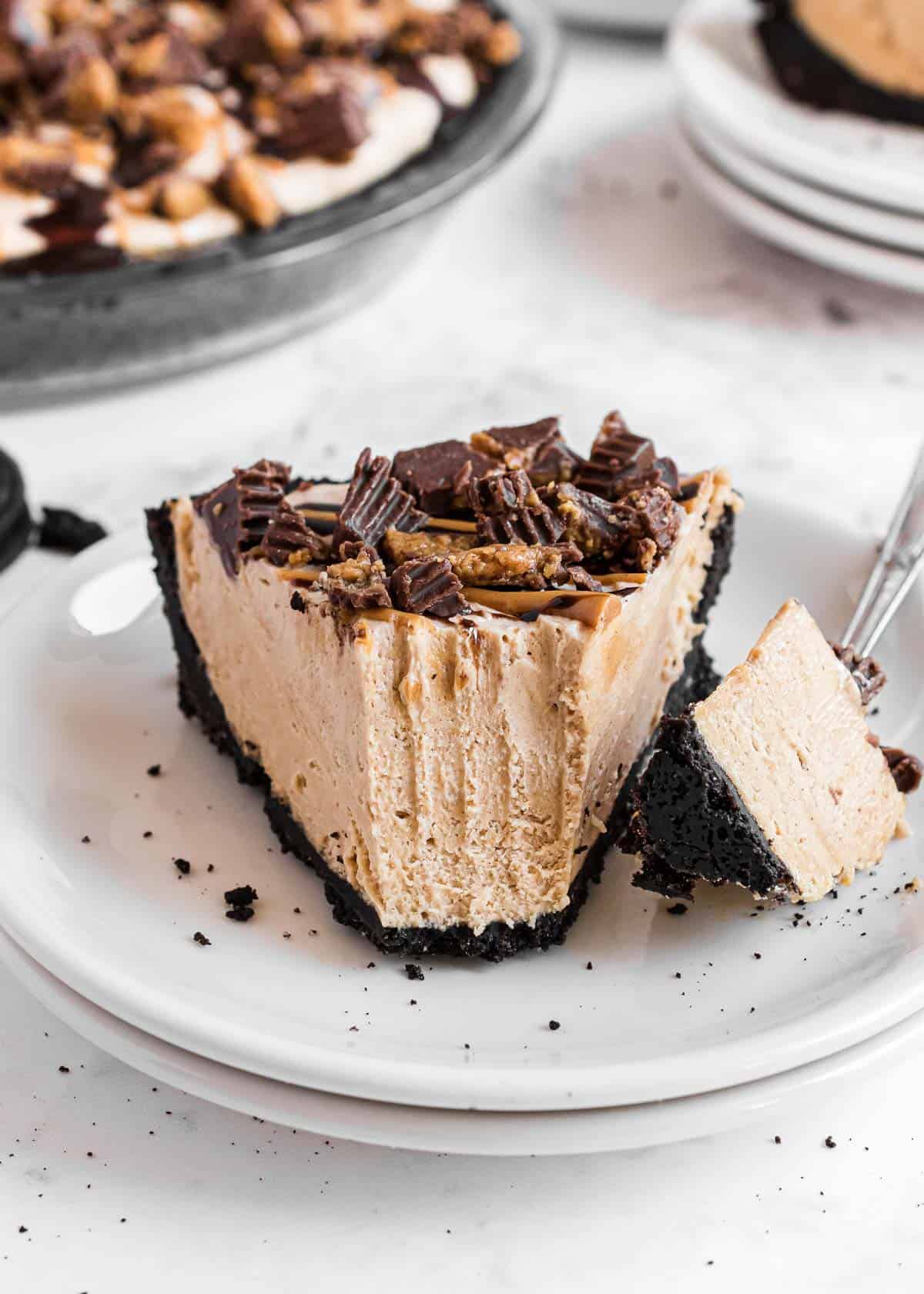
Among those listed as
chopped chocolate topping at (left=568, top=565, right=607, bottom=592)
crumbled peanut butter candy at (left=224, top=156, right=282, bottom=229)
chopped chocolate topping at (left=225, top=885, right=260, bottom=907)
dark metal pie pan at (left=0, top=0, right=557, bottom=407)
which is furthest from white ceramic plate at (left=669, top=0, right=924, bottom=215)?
chopped chocolate topping at (left=225, top=885, right=260, bottom=907)

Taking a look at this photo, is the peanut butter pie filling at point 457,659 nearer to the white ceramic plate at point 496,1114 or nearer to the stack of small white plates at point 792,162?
the white ceramic plate at point 496,1114

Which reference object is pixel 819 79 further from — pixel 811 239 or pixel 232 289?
pixel 232 289

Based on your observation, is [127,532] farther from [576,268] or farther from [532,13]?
[532,13]

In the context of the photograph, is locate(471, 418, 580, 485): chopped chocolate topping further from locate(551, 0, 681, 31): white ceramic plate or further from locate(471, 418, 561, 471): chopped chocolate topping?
locate(551, 0, 681, 31): white ceramic plate

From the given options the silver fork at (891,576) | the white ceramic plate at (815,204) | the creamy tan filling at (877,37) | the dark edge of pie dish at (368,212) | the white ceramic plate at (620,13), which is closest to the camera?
the silver fork at (891,576)

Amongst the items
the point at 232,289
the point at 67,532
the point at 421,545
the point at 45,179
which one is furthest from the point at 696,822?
the point at 45,179

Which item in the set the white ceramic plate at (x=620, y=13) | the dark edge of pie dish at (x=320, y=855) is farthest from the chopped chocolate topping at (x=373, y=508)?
the white ceramic plate at (x=620, y=13)
